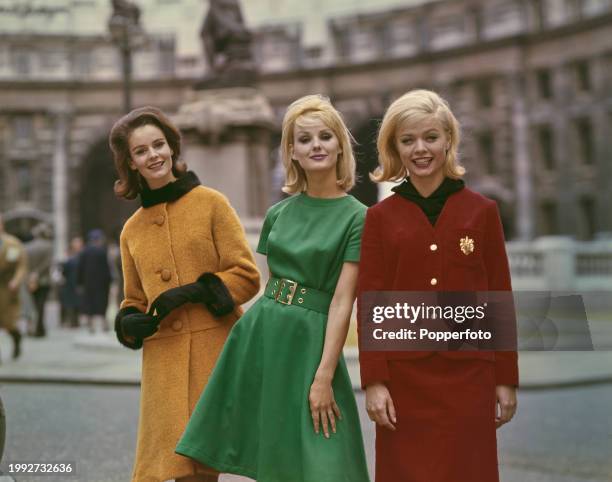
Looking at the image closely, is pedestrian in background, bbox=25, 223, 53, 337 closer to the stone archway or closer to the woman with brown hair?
the woman with brown hair

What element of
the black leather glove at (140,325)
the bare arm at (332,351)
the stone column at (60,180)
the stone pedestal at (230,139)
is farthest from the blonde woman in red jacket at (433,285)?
the stone column at (60,180)

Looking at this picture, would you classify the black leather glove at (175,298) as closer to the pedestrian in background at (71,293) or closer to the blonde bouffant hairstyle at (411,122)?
the blonde bouffant hairstyle at (411,122)

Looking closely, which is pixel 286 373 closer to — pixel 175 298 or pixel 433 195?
pixel 175 298

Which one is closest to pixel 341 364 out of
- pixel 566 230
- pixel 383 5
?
pixel 566 230

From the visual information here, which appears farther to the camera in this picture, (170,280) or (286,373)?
(170,280)

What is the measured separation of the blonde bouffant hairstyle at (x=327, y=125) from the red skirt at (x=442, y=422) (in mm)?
803

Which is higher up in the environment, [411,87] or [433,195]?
[411,87]

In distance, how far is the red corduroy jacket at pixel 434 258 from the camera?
116 inches

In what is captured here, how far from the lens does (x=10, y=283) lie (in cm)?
1090

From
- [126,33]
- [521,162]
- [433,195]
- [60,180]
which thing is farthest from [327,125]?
[60,180]

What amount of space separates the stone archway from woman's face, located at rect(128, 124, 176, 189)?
39.6 m

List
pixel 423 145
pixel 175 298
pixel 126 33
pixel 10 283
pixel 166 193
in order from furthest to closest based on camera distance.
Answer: pixel 126 33
pixel 10 283
pixel 166 193
pixel 175 298
pixel 423 145

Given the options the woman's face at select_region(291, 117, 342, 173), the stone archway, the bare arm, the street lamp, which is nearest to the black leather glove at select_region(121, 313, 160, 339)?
the bare arm

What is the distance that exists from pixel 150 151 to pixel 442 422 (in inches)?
64.8
